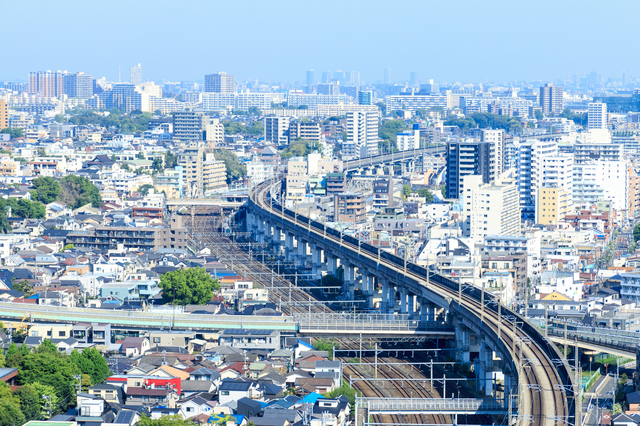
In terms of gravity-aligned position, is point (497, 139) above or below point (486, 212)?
above

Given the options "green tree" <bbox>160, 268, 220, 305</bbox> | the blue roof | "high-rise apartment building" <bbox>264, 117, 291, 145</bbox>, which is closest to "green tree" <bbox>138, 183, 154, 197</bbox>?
"green tree" <bbox>160, 268, 220, 305</bbox>

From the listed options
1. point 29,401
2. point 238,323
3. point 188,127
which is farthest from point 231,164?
point 29,401

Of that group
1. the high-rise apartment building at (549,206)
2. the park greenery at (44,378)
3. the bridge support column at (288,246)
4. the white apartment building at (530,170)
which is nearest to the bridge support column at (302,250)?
the bridge support column at (288,246)

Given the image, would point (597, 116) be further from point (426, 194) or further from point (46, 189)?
point (46, 189)

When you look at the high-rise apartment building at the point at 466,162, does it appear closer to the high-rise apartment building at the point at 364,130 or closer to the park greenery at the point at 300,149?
the park greenery at the point at 300,149

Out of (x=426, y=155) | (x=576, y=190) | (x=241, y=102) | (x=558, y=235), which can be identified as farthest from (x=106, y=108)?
(x=558, y=235)

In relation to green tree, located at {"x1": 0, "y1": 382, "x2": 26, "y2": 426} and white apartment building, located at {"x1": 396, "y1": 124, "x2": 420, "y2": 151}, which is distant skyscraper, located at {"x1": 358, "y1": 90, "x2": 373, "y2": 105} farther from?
green tree, located at {"x1": 0, "y1": 382, "x2": 26, "y2": 426}

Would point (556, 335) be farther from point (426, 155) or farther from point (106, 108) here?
point (106, 108)
